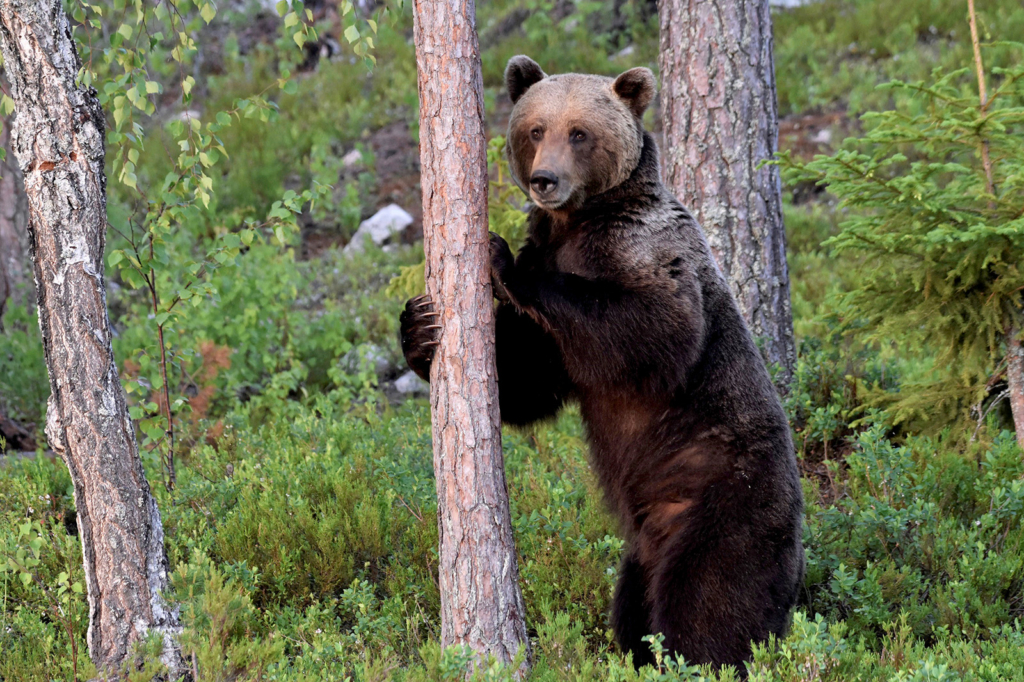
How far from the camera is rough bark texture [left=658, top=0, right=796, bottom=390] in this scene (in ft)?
18.7

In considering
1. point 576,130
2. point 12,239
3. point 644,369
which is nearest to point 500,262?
point 644,369

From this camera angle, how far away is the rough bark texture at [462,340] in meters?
3.15

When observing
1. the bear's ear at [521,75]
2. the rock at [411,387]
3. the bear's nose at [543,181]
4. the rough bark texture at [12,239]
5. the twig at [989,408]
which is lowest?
the twig at [989,408]

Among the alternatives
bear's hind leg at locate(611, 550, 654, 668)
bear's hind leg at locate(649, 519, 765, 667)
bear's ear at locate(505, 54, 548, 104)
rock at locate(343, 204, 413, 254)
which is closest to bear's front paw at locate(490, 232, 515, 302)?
bear's ear at locate(505, 54, 548, 104)

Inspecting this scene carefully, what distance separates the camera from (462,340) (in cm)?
318

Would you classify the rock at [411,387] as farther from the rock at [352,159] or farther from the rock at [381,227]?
the rock at [352,159]

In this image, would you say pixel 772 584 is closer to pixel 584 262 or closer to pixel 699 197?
pixel 584 262

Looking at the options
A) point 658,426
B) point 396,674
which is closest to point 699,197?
point 658,426

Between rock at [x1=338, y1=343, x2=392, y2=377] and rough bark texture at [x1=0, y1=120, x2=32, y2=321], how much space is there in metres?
3.05

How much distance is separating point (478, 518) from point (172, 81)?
15901 millimetres

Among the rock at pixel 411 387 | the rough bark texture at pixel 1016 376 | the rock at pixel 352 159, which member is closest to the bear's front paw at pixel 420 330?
the rough bark texture at pixel 1016 376

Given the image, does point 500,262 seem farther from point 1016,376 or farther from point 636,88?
point 1016,376

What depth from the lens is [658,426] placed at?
380cm

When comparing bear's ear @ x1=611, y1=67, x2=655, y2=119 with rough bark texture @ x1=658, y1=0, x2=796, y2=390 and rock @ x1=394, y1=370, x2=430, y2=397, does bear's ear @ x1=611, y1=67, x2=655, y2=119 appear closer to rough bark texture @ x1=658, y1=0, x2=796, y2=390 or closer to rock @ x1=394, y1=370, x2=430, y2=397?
rough bark texture @ x1=658, y1=0, x2=796, y2=390
